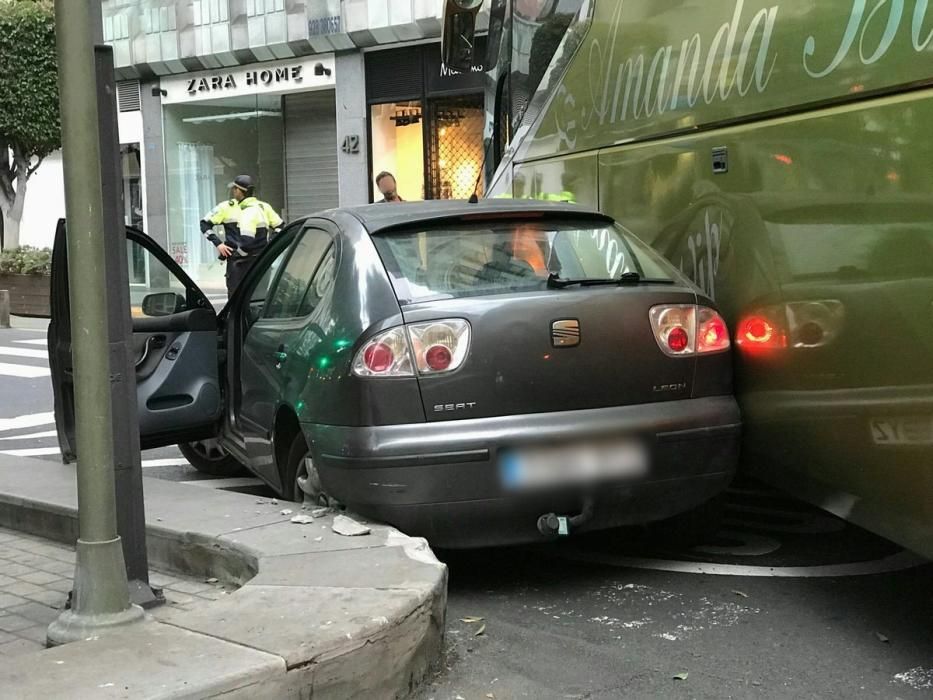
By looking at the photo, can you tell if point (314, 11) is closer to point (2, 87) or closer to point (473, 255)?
point (2, 87)

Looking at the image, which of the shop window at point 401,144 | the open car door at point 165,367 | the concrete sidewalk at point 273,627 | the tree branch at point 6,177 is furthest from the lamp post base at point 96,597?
the tree branch at point 6,177

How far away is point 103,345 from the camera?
347cm

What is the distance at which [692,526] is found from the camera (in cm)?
500

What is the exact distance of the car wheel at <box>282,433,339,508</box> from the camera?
4.76 m

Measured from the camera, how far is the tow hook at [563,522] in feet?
14.3

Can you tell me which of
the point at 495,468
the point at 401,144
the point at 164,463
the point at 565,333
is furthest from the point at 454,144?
the point at 495,468

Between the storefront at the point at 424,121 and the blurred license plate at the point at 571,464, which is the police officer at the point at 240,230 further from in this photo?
the blurred license plate at the point at 571,464

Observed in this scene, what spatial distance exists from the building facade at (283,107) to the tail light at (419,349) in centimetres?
1427

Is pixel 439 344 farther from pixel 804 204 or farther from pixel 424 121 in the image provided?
pixel 424 121

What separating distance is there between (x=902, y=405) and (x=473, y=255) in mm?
1817

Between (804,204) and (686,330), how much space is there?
0.69 metres

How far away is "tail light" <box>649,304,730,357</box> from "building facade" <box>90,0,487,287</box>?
1393 centimetres

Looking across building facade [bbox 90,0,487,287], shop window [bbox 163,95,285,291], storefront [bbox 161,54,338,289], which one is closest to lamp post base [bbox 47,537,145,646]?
building facade [bbox 90,0,487,287]

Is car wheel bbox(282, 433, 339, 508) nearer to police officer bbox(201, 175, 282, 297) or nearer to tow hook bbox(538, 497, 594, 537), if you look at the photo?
tow hook bbox(538, 497, 594, 537)
